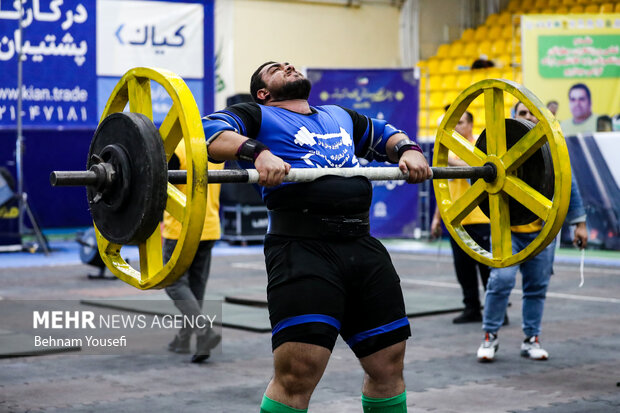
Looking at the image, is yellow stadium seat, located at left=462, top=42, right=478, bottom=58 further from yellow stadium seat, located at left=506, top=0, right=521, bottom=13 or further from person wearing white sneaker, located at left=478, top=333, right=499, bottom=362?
person wearing white sneaker, located at left=478, top=333, right=499, bottom=362

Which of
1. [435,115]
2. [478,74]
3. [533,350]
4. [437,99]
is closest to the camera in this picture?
[533,350]

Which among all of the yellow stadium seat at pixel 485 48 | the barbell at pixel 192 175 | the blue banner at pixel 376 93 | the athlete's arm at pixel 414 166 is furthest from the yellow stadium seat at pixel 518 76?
the athlete's arm at pixel 414 166

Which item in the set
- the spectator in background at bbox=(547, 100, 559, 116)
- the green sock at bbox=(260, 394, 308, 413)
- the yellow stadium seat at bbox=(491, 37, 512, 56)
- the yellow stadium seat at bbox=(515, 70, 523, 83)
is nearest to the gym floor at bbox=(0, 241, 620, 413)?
the green sock at bbox=(260, 394, 308, 413)

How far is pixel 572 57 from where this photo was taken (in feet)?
46.2

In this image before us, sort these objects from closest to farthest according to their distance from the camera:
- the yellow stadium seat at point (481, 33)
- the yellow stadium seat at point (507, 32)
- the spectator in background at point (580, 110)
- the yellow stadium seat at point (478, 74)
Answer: the spectator in background at point (580, 110) < the yellow stadium seat at point (478, 74) < the yellow stadium seat at point (507, 32) < the yellow stadium seat at point (481, 33)

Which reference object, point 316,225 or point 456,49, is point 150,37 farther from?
point 316,225

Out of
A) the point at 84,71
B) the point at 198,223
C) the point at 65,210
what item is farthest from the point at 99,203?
the point at 65,210

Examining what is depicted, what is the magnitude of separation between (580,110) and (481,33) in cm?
712

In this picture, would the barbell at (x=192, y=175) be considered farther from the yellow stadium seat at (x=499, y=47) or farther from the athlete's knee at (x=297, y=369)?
the yellow stadium seat at (x=499, y=47)

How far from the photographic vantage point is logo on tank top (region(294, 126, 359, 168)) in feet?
12.1

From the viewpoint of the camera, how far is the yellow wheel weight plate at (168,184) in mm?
3193

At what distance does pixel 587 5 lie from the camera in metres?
18.8

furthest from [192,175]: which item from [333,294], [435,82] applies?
[435,82]

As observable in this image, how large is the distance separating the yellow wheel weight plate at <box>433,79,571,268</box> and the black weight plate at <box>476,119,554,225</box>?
0.13 ft
